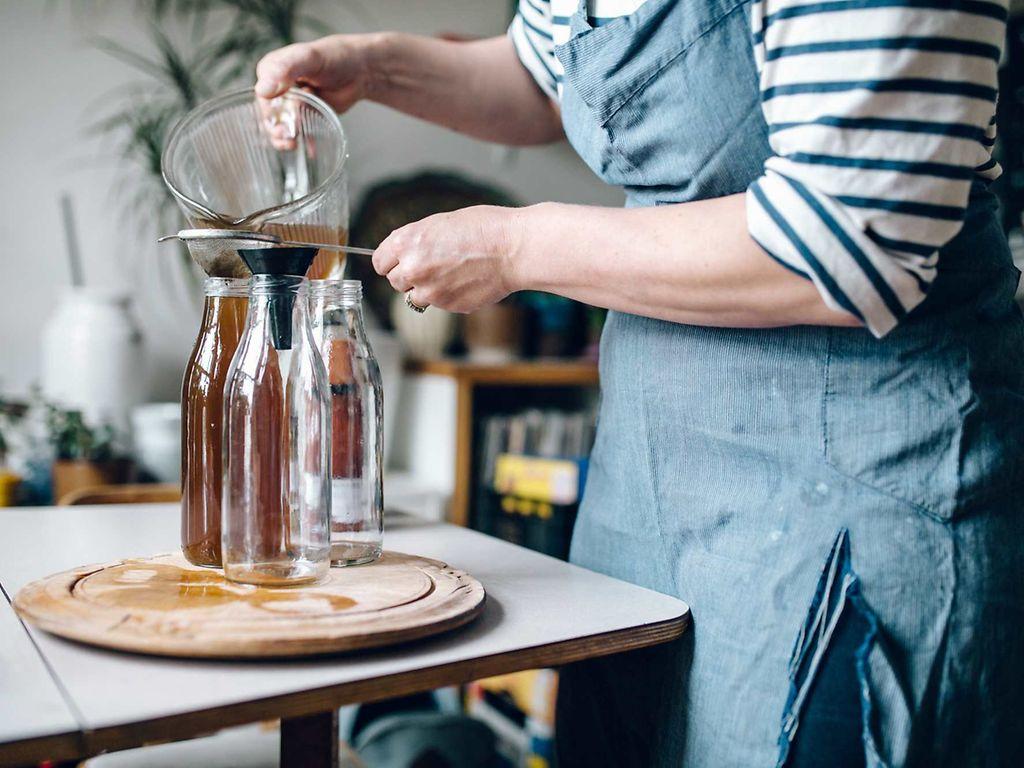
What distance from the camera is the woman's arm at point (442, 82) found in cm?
112

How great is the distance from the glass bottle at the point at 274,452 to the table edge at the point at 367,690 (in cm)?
16

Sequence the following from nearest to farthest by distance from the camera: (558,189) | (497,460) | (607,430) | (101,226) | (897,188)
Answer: (897,188) → (607,430) → (101,226) → (497,460) → (558,189)

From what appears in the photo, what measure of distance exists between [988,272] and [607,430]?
368mm

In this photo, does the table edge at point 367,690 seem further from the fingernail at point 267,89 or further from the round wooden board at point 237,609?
the fingernail at point 267,89

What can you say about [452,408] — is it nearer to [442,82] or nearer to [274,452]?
[442,82]

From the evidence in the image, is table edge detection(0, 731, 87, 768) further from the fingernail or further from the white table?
the fingernail

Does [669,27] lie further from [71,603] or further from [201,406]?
[71,603]

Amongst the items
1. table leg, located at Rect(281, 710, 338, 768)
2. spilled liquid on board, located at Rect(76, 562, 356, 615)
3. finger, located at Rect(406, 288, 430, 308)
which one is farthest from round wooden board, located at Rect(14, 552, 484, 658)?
finger, located at Rect(406, 288, 430, 308)

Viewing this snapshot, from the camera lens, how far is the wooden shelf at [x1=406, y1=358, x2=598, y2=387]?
2.46 metres

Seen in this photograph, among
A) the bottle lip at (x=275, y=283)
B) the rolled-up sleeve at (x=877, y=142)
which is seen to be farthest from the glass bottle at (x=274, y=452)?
the rolled-up sleeve at (x=877, y=142)

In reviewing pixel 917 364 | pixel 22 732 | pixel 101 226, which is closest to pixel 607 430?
pixel 917 364

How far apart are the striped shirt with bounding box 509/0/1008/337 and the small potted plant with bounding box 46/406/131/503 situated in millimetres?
1673

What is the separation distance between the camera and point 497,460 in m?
2.51

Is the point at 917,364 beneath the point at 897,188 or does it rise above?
beneath
